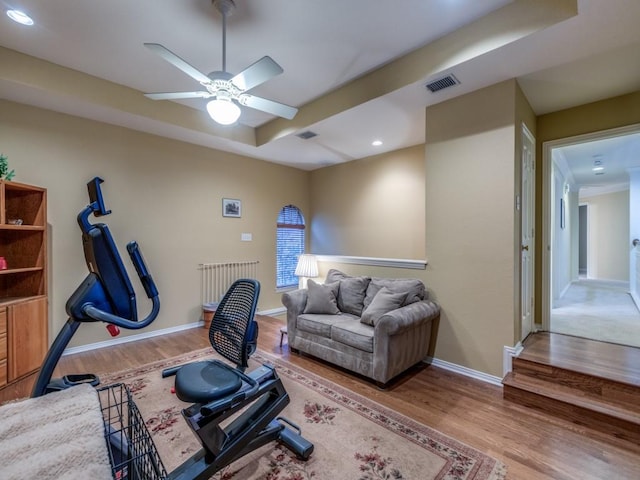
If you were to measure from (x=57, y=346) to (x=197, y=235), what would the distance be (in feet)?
9.88

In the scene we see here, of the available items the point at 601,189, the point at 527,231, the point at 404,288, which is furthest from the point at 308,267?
the point at 601,189

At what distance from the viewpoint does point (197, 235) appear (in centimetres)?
457

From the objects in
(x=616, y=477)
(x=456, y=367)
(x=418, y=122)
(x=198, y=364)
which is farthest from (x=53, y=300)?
(x=616, y=477)

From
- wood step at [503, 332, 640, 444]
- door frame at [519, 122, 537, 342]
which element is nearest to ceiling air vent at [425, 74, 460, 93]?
door frame at [519, 122, 537, 342]

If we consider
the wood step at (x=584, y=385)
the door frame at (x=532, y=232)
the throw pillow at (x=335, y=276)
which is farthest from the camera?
the throw pillow at (x=335, y=276)

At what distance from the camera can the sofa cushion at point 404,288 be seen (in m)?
3.11

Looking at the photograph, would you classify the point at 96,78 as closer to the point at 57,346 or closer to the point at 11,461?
the point at 57,346

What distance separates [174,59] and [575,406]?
12.6 ft

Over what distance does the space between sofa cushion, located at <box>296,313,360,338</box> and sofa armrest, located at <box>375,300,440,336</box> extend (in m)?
0.63

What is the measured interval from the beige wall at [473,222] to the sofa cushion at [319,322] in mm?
1042

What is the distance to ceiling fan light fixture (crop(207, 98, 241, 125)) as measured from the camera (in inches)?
89.4

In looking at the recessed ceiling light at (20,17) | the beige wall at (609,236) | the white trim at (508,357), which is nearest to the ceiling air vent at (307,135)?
the recessed ceiling light at (20,17)

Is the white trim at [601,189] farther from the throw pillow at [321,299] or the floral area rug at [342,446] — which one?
the floral area rug at [342,446]

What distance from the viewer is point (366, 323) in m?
3.06
